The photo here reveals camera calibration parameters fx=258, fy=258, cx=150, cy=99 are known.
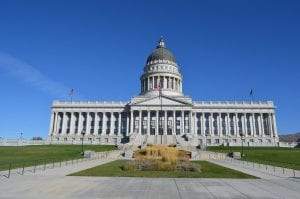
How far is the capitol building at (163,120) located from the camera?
101312 mm

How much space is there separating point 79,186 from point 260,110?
101899 millimetres

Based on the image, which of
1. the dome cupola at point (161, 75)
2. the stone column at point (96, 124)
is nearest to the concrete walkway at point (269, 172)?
the stone column at point (96, 124)

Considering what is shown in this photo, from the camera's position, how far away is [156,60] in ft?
417

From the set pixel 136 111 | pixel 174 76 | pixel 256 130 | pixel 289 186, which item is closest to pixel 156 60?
pixel 174 76

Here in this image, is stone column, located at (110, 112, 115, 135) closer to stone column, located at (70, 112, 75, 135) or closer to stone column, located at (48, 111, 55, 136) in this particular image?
stone column, located at (70, 112, 75, 135)

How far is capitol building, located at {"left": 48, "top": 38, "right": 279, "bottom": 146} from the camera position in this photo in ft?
332

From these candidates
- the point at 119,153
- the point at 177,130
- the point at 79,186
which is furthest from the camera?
the point at 177,130

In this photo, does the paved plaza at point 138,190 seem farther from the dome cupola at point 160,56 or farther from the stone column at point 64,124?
the dome cupola at point 160,56

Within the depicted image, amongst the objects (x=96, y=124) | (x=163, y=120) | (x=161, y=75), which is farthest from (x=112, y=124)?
(x=161, y=75)

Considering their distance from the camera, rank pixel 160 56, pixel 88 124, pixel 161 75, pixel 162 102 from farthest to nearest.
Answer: pixel 160 56
pixel 161 75
pixel 88 124
pixel 162 102

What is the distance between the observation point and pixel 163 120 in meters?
102

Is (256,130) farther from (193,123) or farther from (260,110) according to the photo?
(193,123)

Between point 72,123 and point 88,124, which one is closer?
point 88,124

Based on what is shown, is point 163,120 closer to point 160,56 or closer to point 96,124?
point 96,124
